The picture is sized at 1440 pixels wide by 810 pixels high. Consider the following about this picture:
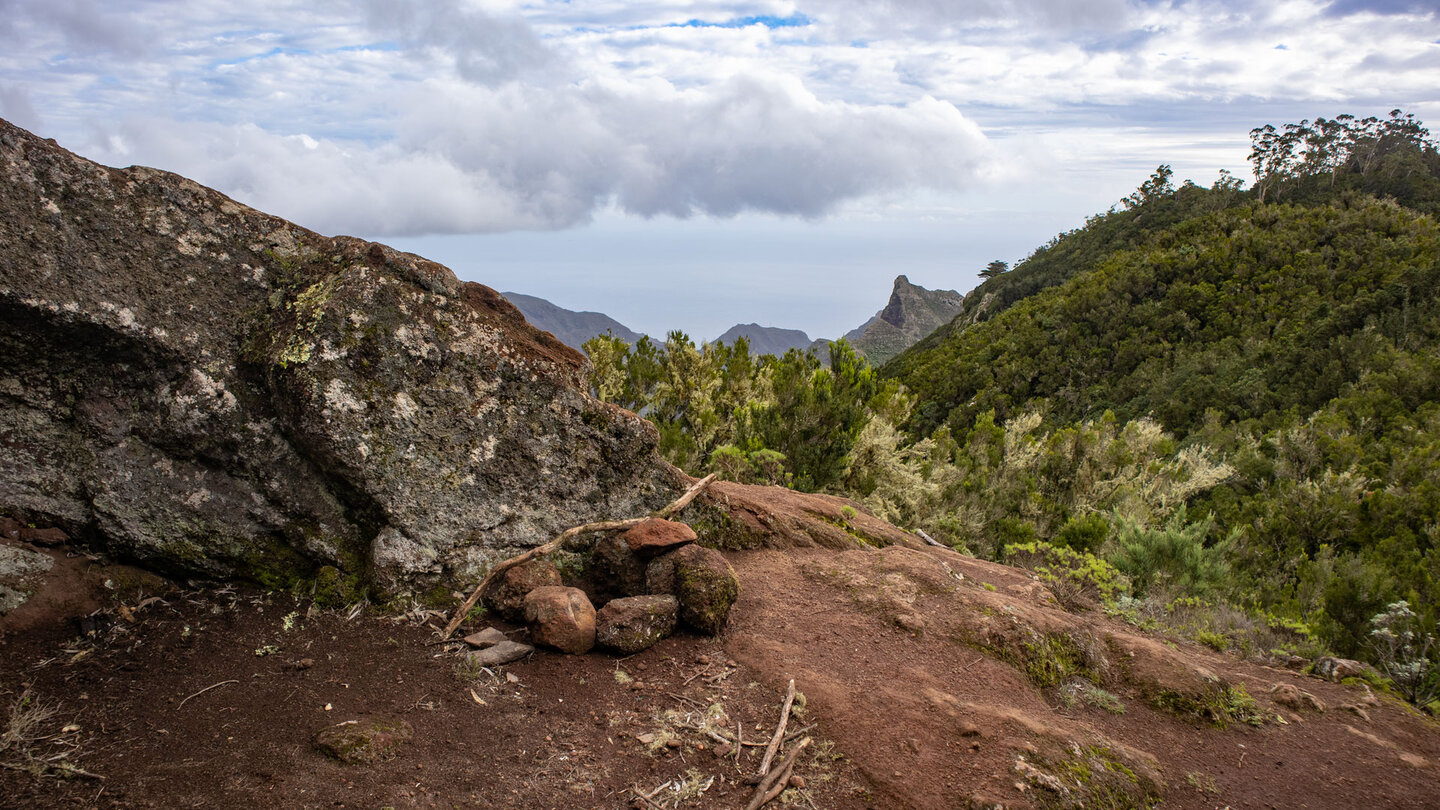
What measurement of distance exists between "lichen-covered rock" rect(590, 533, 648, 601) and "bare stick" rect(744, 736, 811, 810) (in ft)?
5.32

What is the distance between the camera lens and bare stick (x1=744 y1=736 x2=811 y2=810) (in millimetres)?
3059

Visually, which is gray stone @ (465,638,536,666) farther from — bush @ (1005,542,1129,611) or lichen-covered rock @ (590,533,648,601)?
bush @ (1005,542,1129,611)

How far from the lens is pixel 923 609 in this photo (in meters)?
4.98

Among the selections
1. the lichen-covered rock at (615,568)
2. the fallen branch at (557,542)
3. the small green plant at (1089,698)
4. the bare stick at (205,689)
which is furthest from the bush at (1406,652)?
the bare stick at (205,689)

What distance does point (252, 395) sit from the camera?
3.98 m

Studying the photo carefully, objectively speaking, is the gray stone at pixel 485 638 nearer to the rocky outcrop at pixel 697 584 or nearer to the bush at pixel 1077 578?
the rocky outcrop at pixel 697 584

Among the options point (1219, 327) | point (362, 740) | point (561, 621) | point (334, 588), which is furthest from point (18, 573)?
point (1219, 327)

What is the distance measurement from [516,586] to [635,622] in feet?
2.56

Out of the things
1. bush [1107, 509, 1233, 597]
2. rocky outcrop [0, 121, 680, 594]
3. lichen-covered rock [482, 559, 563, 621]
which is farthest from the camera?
bush [1107, 509, 1233, 597]

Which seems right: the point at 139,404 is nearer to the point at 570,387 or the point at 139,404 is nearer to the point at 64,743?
the point at 64,743

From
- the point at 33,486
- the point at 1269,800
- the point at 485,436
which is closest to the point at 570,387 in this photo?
the point at 485,436

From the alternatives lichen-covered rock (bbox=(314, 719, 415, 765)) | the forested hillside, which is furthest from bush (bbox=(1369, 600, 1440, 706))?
lichen-covered rock (bbox=(314, 719, 415, 765))

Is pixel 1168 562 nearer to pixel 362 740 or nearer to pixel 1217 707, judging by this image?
pixel 1217 707

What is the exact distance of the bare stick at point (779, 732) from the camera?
3.27 meters
